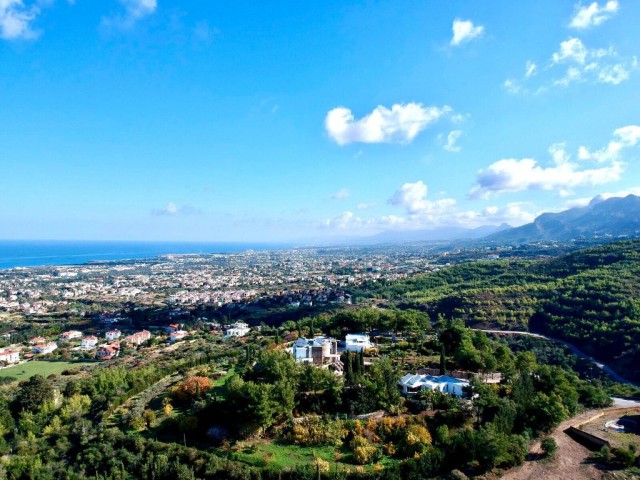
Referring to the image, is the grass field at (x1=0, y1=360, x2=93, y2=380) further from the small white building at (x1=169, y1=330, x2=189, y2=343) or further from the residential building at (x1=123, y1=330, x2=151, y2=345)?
the small white building at (x1=169, y1=330, x2=189, y2=343)

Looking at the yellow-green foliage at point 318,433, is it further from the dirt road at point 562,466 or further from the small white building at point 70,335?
the small white building at point 70,335

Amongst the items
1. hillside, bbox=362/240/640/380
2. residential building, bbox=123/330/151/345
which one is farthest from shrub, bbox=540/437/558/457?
residential building, bbox=123/330/151/345

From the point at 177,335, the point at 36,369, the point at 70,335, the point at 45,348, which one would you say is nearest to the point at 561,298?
the point at 177,335

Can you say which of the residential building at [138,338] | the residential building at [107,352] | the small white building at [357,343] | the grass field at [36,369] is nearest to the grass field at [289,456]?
the small white building at [357,343]

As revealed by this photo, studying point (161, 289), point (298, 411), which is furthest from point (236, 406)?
point (161, 289)

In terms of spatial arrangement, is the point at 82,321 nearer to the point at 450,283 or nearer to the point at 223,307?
the point at 223,307

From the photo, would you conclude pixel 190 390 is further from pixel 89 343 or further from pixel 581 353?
pixel 581 353
